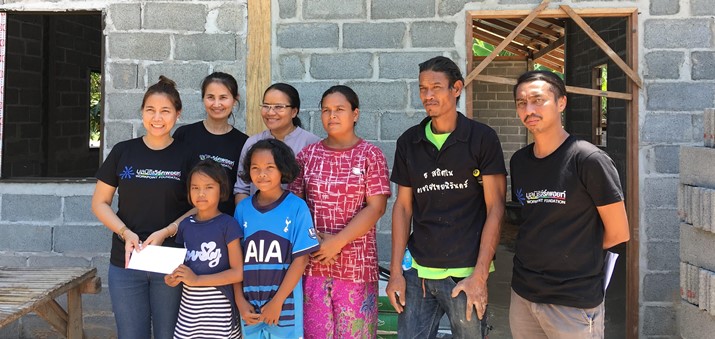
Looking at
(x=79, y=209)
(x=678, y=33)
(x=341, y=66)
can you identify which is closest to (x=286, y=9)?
(x=341, y=66)

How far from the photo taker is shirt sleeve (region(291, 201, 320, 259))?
2.74m

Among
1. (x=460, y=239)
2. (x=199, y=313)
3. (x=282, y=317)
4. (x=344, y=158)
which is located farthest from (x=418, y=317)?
(x=199, y=313)

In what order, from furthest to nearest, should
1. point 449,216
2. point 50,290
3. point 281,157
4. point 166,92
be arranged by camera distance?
1. point 50,290
2. point 166,92
3. point 281,157
4. point 449,216

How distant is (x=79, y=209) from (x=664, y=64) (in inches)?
167

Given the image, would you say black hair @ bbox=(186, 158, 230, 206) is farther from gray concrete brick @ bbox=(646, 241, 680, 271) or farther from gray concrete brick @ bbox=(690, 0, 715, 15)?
gray concrete brick @ bbox=(690, 0, 715, 15)

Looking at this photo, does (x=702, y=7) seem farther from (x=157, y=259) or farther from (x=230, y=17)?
(x=157, y=259)

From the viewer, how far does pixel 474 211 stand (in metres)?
2.65

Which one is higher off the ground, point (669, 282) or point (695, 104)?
point (695, 104)

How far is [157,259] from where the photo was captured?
2.88 m

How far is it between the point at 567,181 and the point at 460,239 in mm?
485

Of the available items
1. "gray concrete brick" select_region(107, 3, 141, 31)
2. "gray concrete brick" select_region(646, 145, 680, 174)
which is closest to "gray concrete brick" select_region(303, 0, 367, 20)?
"gray concrete brick" select_region(107, 3, 141, 31)

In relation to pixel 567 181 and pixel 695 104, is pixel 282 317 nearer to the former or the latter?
pixel 567 181

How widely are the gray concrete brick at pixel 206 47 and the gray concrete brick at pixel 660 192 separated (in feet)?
9.92

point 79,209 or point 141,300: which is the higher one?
point 79,209
